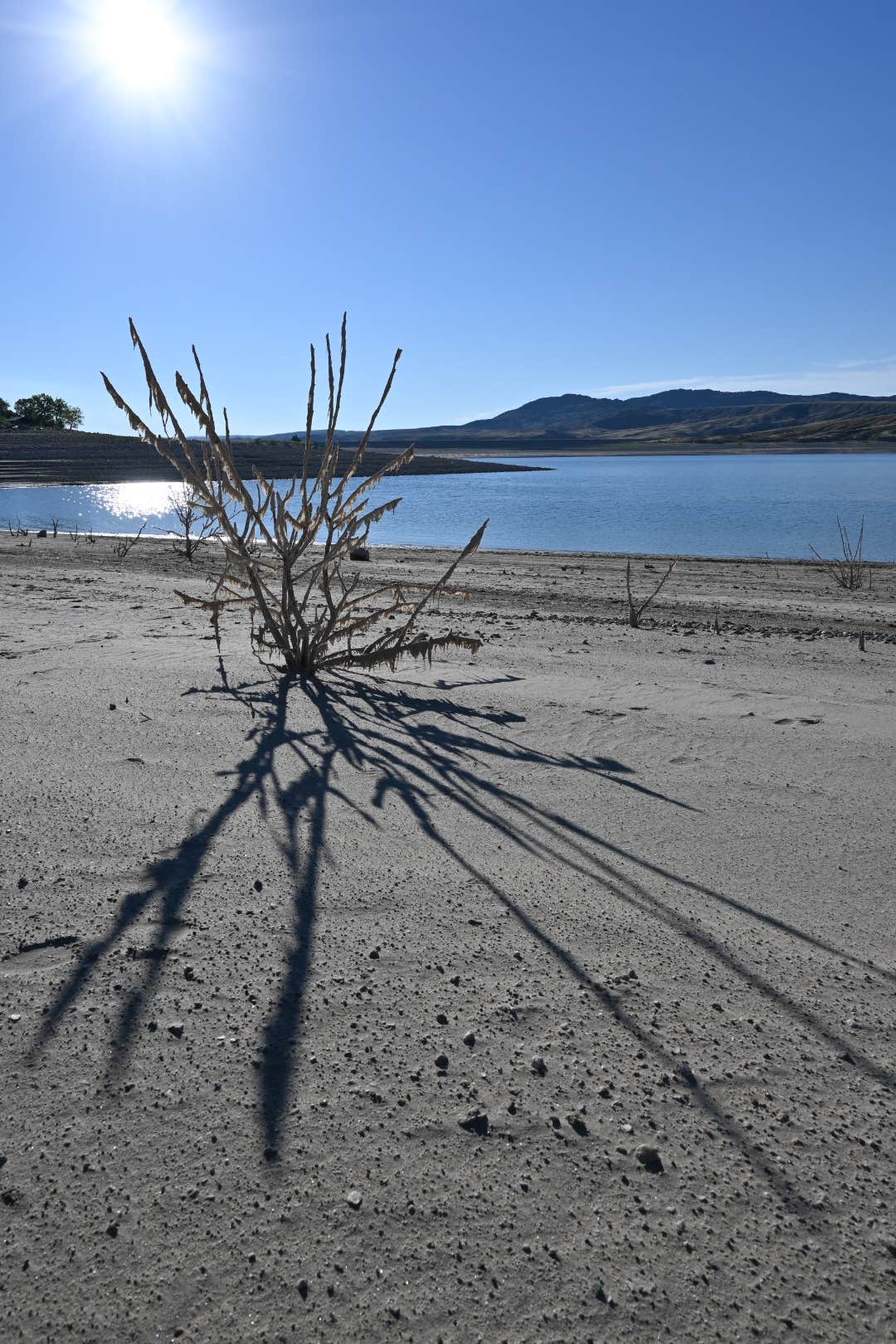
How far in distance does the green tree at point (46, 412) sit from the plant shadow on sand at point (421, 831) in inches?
2428

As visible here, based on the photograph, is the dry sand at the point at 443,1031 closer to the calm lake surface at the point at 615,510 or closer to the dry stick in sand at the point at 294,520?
the dry stick in sand at the point at 294,520

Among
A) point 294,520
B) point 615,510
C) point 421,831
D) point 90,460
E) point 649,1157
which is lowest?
point 649,1157

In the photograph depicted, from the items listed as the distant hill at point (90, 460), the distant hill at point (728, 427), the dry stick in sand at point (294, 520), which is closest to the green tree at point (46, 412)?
the distant hill at point (90, 460)

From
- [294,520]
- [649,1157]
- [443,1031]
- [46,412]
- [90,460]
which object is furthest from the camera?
[46,412]

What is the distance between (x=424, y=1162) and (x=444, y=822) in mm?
1329

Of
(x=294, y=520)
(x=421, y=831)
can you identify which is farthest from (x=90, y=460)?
(x=421, y=831)

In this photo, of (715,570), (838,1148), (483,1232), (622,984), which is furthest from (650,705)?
(715,570)

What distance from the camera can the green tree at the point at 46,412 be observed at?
59.3 metres

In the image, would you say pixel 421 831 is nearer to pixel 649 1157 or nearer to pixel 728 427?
pixel 649 1157

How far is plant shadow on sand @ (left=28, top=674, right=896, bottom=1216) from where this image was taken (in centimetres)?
166

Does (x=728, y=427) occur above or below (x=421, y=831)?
above

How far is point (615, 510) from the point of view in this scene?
1252 inches

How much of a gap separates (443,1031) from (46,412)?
68.4 meters

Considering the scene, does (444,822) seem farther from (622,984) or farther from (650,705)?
(650,705)
